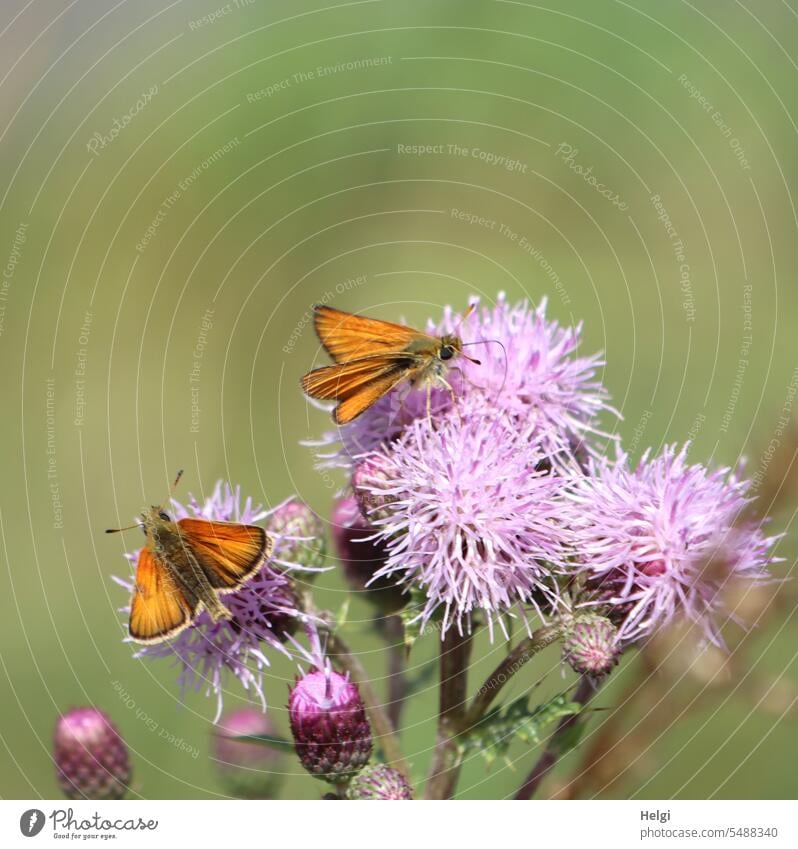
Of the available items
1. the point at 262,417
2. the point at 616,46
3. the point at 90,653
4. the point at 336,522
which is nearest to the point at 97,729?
the point at 336,522

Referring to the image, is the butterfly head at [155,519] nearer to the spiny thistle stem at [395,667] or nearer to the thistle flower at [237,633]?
the thistle flower at [237,633]

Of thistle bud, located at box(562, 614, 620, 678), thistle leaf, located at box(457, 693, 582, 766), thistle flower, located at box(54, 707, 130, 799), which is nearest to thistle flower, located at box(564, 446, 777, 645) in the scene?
thistle bud, located at box(562, 614, 620, 678)

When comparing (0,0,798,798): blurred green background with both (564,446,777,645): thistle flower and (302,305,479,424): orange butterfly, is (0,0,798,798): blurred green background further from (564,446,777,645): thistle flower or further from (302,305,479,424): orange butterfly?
(564,446,777,645): thistle flower

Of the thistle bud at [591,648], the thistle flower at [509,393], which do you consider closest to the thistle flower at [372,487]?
the thistle flower at [509,393]

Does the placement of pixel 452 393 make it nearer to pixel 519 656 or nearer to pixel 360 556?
pixel 360 556

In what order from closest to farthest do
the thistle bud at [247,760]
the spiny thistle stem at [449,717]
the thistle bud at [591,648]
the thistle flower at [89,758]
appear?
the thistle bud at [591,648] < the spiny thistle stem at [449,717] < the thistle flower at [89,758] < the thistle bud at [247,760]

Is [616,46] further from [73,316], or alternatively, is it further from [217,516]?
[217,516]
